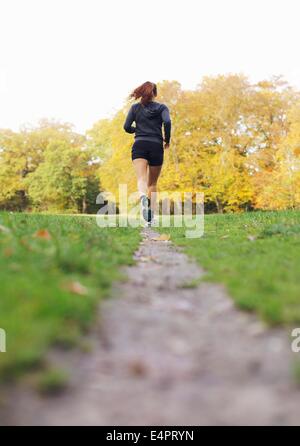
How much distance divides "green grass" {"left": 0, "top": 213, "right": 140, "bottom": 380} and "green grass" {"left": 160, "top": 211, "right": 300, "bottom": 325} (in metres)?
1.07

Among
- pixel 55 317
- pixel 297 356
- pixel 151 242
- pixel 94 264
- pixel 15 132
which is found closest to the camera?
pixel 297 356

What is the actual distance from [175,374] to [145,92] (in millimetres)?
8630

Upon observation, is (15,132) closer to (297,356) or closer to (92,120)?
(92,120)

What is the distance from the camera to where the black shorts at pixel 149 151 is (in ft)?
33.3

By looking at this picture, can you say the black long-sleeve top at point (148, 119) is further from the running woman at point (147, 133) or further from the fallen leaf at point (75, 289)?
the fallen leaf at point (75, 289)

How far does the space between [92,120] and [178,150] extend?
91.3 feet

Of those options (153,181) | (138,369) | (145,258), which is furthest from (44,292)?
(153,181)

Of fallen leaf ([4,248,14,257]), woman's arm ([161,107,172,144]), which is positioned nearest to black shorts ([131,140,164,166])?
woman's arm ([161,107,172,144])

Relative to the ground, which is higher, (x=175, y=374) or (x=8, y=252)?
(x=8, y=252)

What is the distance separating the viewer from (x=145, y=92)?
10039 mm

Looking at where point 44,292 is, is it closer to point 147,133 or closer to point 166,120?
point 166,120

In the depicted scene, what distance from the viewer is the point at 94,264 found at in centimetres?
445
